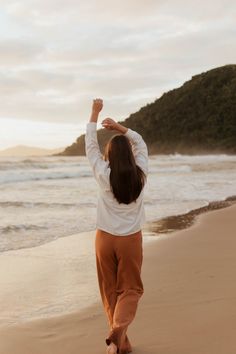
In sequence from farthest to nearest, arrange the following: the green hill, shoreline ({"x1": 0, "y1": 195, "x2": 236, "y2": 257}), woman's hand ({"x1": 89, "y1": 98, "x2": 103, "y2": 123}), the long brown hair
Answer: the green hill → shoreline ({"x1": 0, "y1": 195, "x2": 236, "y2": 257}) → woman's hand ({"x1": 89, "y1": 98, "x2": 103, "y2": 123}) → the long brown hair

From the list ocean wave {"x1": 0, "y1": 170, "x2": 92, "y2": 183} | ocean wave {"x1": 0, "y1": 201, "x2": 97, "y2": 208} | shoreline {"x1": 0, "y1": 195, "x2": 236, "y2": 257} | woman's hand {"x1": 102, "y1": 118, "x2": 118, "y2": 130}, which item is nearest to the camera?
woman's hand {"x1": 102, "y1": 118, "x2": 118, "y2": 130}

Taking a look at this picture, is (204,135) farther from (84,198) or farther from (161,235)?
(161,235)

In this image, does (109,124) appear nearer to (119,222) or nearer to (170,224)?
(119,222)

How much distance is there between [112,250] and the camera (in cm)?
377

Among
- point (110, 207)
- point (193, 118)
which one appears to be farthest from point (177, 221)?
point (193, 118)

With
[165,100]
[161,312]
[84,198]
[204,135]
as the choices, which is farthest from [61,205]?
[165,100]

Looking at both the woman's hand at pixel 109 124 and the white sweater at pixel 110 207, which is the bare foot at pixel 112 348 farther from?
the woman's hand at pixel 109 124

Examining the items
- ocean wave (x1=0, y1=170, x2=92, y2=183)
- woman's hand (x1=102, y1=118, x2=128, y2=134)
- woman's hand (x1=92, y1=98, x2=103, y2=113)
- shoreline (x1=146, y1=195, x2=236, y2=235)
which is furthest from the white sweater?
ocean wave (x1=0, y1=170, x2=92, y2=183)

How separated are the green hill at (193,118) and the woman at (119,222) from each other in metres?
89.2

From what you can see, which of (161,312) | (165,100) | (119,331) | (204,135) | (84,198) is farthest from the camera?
(165,100)

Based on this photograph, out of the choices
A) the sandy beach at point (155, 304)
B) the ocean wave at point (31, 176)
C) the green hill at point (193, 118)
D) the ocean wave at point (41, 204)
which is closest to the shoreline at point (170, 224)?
the sandy beach at point (155, 304)

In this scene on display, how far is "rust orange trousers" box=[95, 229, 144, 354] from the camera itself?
373 cm

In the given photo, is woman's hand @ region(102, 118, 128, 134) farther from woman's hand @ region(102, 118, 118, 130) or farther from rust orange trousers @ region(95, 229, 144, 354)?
rust orange trousers @ region(95, 229, 144, 354)

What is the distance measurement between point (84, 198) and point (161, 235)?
264 inches
